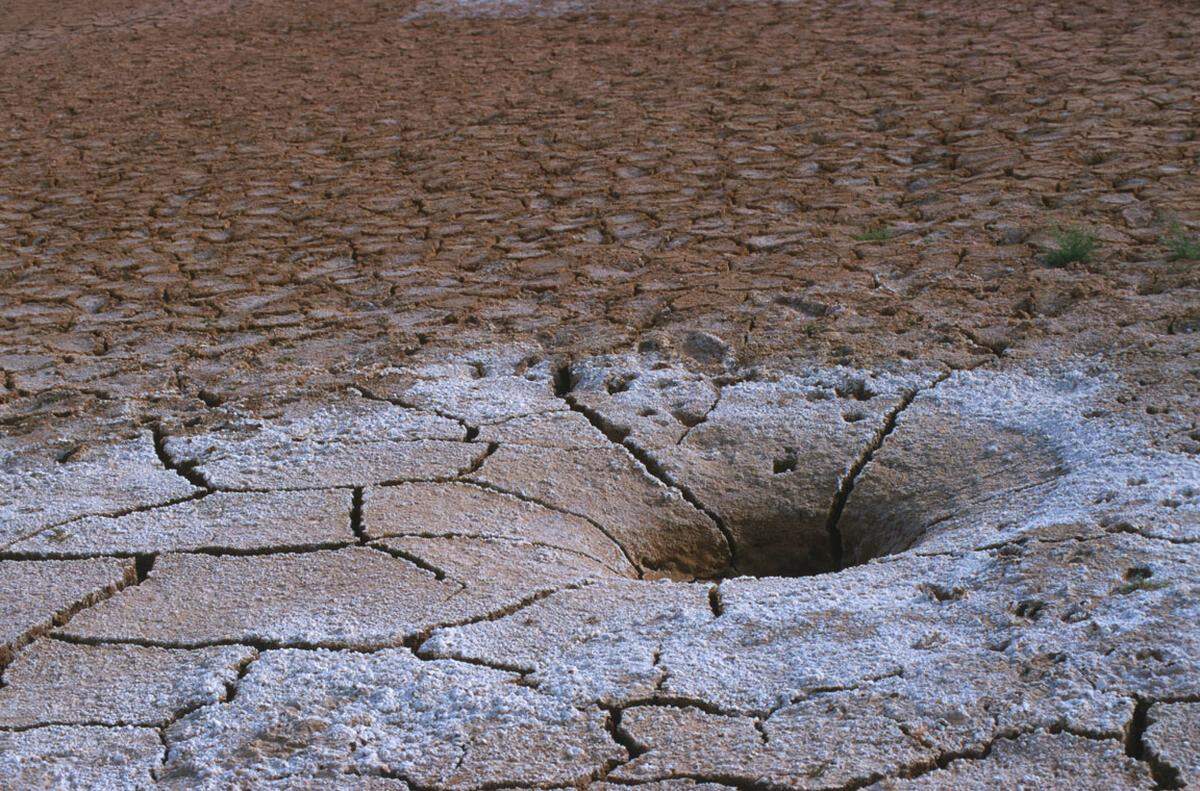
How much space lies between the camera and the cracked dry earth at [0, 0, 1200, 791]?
2.16 m

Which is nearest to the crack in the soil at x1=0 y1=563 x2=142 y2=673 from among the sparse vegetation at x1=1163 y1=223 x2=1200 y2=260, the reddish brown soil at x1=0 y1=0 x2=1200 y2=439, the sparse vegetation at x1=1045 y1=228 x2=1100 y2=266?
the reddish brown soil at x1=0 y1=0 x2=1200 y2=439

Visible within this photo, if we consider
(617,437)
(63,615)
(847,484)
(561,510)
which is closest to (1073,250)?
(847,484)

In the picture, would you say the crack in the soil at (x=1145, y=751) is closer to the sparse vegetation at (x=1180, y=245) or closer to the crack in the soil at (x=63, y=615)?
the crack in the soil at (x=63, y=615)

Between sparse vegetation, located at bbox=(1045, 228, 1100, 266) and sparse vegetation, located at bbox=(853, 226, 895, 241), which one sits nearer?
sparse vegetation, located at bbox=(1045, 228, 1100, 266)

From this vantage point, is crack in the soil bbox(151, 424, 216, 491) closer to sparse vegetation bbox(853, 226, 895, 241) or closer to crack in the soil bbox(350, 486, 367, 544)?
crack in the soil bbox(350, 486, 367, 544)

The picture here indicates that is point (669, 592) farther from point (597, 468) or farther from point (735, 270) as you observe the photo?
point (735, 270)

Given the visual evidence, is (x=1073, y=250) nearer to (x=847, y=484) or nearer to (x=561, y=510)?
(x=847, y=484)

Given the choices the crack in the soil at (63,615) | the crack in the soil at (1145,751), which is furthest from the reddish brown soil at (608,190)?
the crack in the soil at (1145,751)

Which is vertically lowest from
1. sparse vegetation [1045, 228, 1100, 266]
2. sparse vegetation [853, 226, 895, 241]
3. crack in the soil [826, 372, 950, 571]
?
crack in the soil [826, 372, 950, 571]

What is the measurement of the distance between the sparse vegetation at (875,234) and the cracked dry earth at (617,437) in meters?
0.06

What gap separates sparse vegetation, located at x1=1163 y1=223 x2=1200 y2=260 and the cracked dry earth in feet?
0.41

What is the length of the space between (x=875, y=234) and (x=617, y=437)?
5.08 ft

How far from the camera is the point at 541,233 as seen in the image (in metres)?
4.68

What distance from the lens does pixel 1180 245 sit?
13.1 ft
